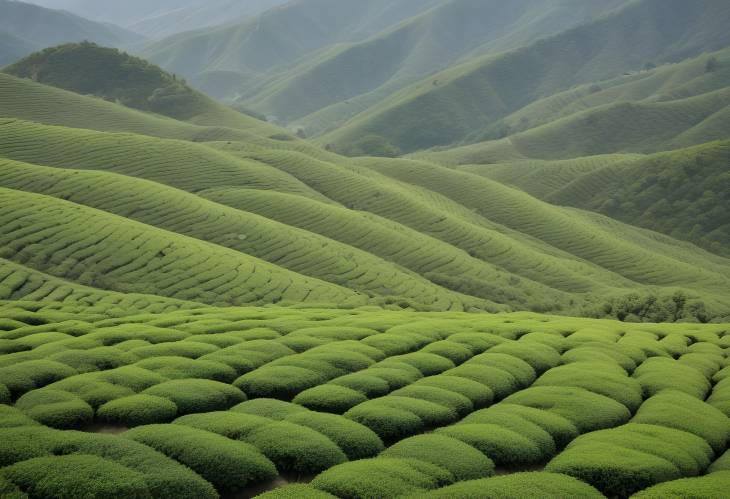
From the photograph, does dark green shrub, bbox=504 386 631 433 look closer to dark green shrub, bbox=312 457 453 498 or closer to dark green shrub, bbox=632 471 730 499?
dark green shrub, bbox=632 471 730 499

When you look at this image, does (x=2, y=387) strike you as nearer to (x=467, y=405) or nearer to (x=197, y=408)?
(x=197, y=408)

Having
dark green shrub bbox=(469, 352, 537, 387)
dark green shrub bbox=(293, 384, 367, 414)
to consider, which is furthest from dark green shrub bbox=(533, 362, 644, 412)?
dark green shrub bbox=(293, 384, 367, 414)

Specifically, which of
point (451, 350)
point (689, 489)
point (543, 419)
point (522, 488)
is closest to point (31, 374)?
point (522, 488)

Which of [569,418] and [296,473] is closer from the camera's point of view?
[296,473]

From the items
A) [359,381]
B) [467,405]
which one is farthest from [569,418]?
[359,381]

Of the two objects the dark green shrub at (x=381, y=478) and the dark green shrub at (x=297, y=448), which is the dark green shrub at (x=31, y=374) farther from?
the dark green shrub at (x=381, y=478)

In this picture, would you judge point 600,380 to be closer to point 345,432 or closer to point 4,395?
point 345,432

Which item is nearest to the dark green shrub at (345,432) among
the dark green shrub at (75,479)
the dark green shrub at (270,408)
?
the dark green shrub at (270,408)
